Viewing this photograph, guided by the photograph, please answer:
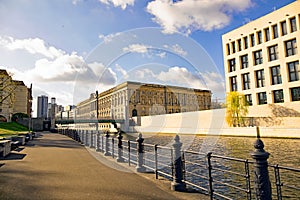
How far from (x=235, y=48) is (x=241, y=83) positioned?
7.60 m

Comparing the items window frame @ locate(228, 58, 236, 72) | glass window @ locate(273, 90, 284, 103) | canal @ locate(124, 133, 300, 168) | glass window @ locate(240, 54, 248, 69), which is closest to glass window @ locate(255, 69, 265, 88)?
glass window @ locate(273, 90, 284, 103)

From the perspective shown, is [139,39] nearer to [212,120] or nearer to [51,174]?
[51,174]

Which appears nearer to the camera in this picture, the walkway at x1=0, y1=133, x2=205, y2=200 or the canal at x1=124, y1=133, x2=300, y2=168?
the walkway at x1=0, y1=133, x2=205, y2=200

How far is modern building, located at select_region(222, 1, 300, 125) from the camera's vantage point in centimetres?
3762

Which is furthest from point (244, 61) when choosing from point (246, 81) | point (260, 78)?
point (260, 78)

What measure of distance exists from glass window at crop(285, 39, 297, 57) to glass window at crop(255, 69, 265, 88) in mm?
5307

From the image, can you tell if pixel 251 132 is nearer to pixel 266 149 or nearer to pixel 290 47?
pixel 290 47

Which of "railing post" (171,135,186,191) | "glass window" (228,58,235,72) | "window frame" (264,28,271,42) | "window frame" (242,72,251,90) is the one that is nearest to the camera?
"railing post" (171,135,186,191)

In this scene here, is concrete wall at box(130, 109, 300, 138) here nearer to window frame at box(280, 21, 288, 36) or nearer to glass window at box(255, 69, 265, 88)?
glass window at box(255, 69, 265, 88)

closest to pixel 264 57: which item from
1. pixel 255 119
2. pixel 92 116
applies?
pixel 255 119

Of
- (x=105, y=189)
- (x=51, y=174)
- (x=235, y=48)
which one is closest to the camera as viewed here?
(x=105, y=189)

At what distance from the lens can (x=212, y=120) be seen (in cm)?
4800

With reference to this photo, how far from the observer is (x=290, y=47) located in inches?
1519

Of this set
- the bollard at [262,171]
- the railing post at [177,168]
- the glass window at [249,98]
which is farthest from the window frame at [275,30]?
the bollard at [262,171]
